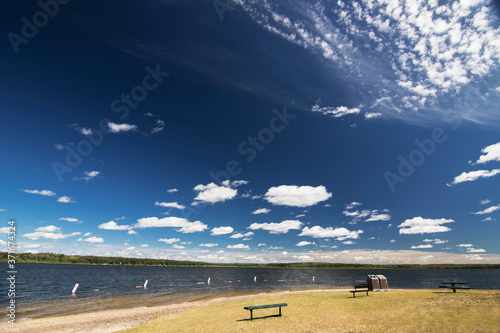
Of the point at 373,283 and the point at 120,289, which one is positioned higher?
the point at 373,283

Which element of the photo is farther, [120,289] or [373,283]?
[120,289]

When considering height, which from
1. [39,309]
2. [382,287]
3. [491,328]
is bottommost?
[39,309]

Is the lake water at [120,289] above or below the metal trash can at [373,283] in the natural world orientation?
below

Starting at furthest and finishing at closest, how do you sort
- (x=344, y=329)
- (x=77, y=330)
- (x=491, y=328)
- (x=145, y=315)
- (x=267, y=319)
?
(x=145, y=315), (x=77, y=330), (x=267, y=319), (x=344, y=329), (x=491, y=328)

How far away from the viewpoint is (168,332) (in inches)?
583

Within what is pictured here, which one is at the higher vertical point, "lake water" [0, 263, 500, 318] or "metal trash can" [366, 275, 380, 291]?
"metal trash can" [366, 275, 380, 291]

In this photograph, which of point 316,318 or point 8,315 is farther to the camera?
point 8,315

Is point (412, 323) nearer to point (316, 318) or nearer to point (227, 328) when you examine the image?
point (316, 318)

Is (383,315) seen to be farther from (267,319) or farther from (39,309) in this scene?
(39,309)

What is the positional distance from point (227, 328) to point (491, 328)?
13.1 metres

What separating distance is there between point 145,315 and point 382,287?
29.8 m

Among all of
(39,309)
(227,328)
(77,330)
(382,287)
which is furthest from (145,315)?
(382,287)

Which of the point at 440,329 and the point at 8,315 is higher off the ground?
the point at 440,329

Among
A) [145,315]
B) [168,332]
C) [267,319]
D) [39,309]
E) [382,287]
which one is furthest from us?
[382,287]
